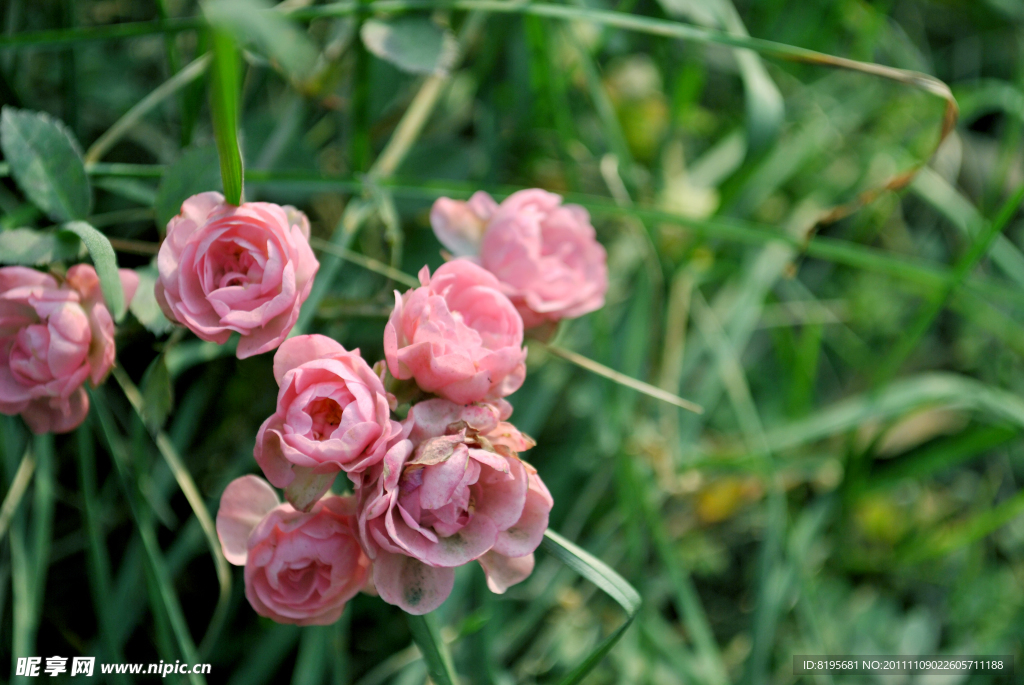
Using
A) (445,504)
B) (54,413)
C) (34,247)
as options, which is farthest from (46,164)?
(445,504)

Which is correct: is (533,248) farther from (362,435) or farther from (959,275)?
(959,275)

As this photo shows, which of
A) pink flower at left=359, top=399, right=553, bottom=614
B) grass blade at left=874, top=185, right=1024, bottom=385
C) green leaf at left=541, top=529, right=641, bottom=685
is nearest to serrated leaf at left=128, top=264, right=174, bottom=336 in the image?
pink flower at left=359, top=399, right=553, bottom=614

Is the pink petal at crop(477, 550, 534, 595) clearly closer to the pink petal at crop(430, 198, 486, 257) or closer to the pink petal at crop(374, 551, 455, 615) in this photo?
the pink petal at crop(374, 551, 455, 615)

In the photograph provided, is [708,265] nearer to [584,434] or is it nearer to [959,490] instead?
[584,434]

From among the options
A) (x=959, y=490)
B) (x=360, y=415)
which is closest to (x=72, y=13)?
(x=360, y=415)

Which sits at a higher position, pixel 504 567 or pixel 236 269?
pixel 236 269

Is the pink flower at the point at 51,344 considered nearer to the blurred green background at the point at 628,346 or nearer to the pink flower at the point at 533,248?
the blurred green background at the point at 628,346
